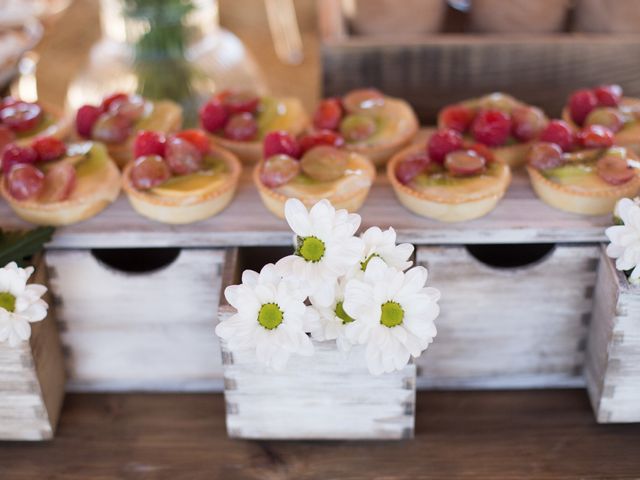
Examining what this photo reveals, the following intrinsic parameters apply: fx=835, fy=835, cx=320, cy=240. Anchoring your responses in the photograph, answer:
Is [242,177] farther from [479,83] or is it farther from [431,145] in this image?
[479,83]

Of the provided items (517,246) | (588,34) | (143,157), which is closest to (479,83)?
(588,34)

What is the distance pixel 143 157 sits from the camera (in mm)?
1029

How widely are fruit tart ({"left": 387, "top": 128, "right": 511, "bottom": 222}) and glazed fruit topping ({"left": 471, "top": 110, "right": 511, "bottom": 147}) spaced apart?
4cm

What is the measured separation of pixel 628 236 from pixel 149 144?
571mm

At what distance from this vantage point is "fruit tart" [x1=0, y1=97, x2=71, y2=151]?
117 cm

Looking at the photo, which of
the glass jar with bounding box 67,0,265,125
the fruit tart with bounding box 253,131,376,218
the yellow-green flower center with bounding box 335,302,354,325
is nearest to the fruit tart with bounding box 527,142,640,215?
the fruit tart with bounding box 253,131,376,218

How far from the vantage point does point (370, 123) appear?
1.14 metres

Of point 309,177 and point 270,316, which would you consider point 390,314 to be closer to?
point 270,316

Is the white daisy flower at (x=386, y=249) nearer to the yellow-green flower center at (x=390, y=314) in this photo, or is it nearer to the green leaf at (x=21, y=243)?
the yellow-green flower center at (x=390, y=314)

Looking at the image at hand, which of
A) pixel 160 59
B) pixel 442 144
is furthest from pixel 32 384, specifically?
pixel 160 59

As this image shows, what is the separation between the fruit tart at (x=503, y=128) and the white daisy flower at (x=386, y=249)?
28 centimetres

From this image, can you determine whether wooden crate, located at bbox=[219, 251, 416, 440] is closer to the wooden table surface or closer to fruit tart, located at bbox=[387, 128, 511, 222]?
the wooden table surface

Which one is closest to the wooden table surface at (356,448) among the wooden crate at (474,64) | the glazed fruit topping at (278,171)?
the glazed fruit topping at (278,171)

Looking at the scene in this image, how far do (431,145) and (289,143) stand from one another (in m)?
0.18
